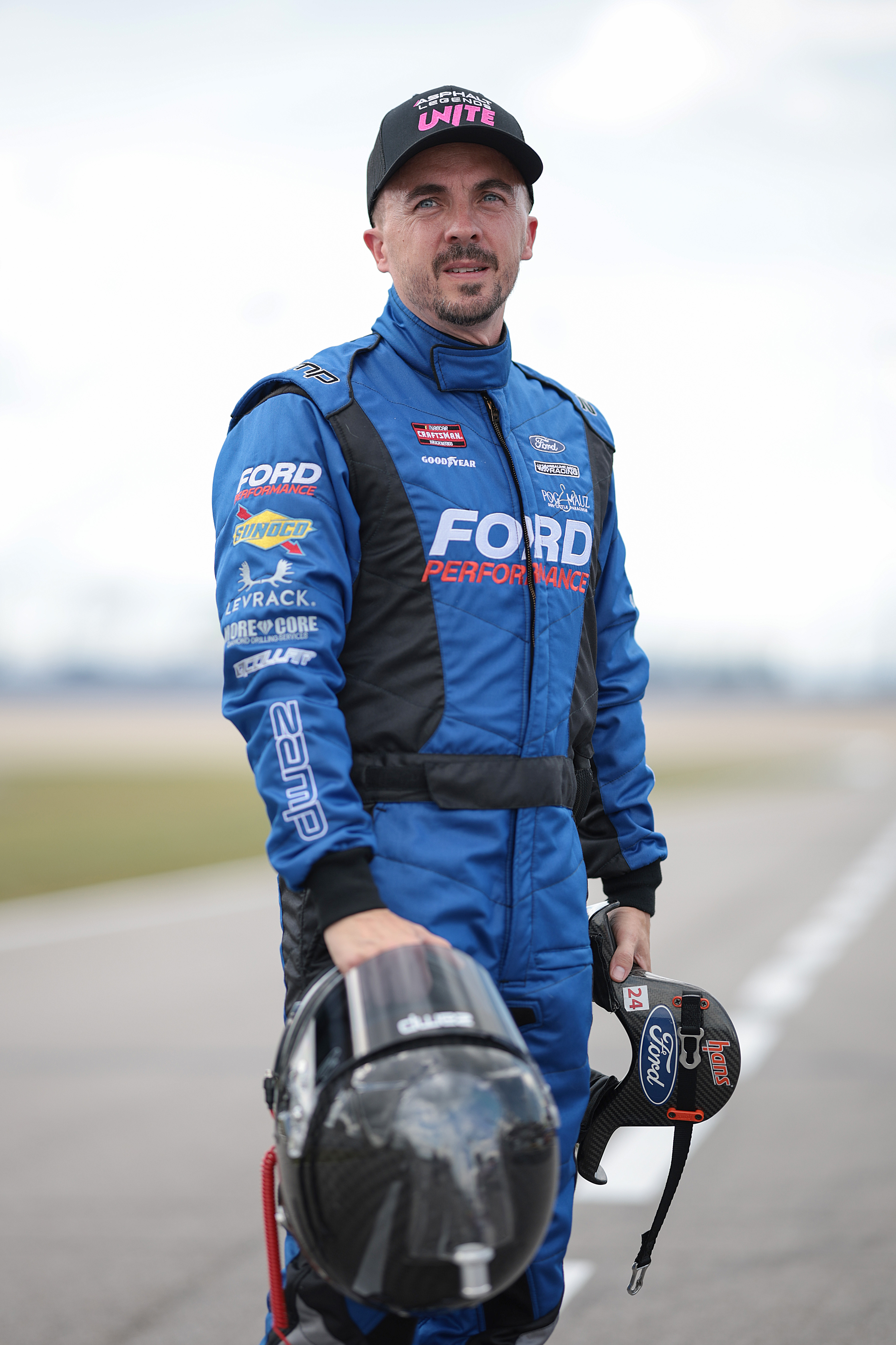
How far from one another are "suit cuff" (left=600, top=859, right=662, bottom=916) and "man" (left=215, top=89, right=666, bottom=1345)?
0.31m

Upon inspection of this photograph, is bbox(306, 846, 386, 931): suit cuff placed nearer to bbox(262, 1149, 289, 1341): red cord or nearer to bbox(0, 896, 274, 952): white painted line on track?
bbox(262, 1149, 289, 1341): red cord

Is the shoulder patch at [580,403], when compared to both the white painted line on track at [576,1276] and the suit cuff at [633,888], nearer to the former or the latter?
the suit cuff at [633,888]

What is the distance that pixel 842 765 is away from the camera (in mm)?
36312

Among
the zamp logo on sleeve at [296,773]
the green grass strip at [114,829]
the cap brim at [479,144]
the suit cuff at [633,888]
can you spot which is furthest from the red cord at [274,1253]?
the green grass strip at [114,829]

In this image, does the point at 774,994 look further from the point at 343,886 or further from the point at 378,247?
the point at 343,886

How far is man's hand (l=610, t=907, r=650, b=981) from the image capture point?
269 cm

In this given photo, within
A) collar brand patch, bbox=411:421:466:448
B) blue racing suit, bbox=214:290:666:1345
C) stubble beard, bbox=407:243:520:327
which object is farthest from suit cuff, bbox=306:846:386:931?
stubble beard, bbox=407:243:520:327

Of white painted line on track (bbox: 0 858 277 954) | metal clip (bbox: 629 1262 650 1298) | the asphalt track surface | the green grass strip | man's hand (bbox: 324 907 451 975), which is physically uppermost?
man's hand (bbox: 324 907 451 975)

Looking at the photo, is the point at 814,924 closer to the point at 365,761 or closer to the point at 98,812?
the point at 365,761

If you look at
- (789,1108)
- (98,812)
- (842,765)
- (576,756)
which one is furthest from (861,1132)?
(842,765)

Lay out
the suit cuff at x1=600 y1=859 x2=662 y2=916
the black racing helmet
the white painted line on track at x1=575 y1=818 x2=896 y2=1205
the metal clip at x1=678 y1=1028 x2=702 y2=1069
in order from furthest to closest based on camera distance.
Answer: the white painted line on track at x1=575 y1=818 x2=896 y2=1205
the suit cuff at x1=600 y1=859 x2=662 y2=916
the metal clip at x1=678 y1=1028 x2=702 y2=1069
the black racing helmet

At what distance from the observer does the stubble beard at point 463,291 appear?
2.44 meters

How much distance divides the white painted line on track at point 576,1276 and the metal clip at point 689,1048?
138 cm

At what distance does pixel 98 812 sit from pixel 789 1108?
14.6 meters
